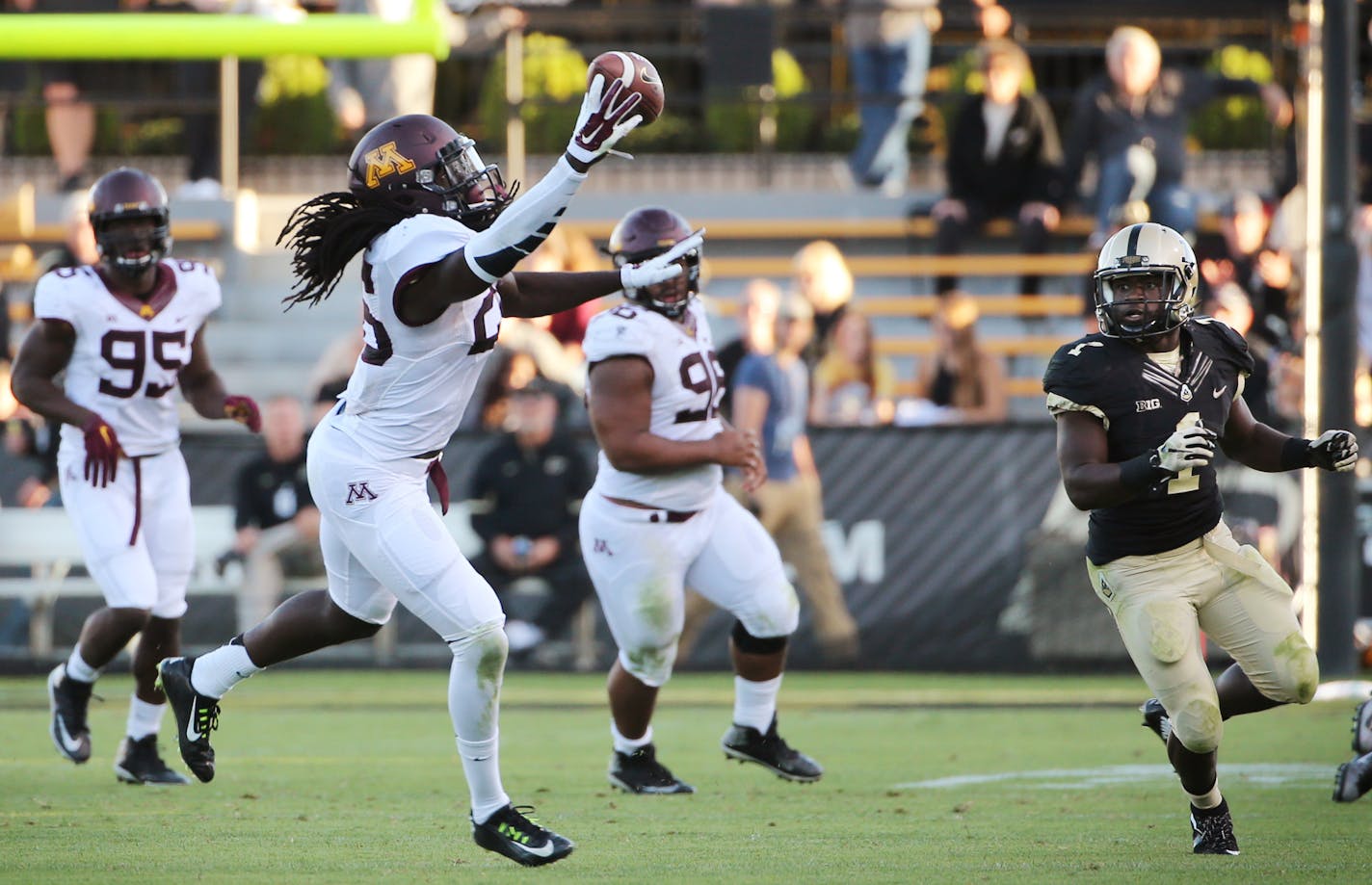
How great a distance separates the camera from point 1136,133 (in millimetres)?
13406

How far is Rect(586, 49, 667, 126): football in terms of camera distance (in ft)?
16.2

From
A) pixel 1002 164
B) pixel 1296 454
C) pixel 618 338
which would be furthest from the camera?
pixel 1002 164

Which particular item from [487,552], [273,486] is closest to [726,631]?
[487,552]

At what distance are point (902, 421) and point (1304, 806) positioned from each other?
5.58 metres

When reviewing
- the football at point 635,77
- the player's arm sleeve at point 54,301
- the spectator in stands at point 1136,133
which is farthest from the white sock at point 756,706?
the spectator in stands at point 1136,133

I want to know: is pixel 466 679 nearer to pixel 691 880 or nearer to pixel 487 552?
pixel 691 880

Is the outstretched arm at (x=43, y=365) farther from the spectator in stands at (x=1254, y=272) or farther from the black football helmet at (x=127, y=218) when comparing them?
the spectator in stands at (x=1254, y=272)

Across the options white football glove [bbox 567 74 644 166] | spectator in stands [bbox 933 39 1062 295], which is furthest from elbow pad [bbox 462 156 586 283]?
spectator in stands [bbox 933 39 1062 295]

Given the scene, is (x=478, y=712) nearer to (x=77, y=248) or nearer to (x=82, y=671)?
(x=82, y=671)

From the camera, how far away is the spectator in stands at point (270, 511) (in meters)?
11.1

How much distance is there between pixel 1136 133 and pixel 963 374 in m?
2.55

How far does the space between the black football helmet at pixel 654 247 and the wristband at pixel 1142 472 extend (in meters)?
2.01

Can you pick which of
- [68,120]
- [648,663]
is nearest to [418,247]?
[648,663]

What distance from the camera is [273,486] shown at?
1113 cm
